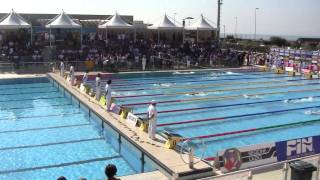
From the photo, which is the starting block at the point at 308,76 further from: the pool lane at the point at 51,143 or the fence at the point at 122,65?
the pool lane at the point at 51,143

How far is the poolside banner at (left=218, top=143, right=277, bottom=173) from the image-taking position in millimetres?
7887

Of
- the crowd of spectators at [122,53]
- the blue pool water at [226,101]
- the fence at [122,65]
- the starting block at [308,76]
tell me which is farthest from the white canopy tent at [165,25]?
the starting block at [308,76]

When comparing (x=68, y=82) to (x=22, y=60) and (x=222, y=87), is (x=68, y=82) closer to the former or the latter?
(x=22, y=60)

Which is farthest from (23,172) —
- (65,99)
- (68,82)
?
(68,82)

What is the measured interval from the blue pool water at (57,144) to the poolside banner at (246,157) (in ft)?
5.39

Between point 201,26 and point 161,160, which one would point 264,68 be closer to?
point 201,26

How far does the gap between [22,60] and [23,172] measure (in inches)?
595

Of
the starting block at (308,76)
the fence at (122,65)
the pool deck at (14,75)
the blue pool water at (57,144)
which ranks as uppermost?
the fence at (122,65)

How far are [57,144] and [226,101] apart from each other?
788 cm

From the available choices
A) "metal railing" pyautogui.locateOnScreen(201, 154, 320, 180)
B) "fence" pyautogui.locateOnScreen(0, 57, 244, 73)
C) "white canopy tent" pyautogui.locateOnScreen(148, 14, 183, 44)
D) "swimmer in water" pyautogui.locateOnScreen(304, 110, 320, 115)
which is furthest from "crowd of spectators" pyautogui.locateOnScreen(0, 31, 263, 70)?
"metal railing" pyautogui.locateOnScreen(201, 154, 320, 180)

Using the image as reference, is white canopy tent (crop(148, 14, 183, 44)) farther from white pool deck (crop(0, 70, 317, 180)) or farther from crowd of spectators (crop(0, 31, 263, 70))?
white pool deck (crop(0, 70, 317, 180))

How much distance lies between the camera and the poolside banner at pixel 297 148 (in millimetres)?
8594

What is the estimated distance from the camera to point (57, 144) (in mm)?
10547

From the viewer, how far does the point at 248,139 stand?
11.3m
